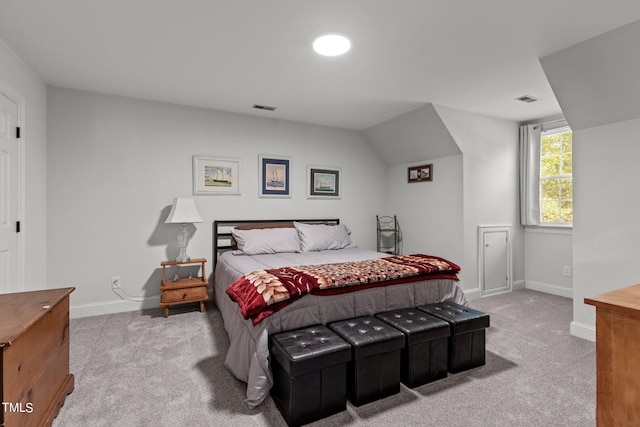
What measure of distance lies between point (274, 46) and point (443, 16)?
48.4 inches

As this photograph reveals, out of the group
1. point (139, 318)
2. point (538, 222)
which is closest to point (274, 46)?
point (139, 318)

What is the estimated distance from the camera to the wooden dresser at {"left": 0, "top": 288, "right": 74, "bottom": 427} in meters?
1.24

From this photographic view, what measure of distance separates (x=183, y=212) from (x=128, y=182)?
2.43 ft

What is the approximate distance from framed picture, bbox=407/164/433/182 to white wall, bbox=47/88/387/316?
1921 millimetres

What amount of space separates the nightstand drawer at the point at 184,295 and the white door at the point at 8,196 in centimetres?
120

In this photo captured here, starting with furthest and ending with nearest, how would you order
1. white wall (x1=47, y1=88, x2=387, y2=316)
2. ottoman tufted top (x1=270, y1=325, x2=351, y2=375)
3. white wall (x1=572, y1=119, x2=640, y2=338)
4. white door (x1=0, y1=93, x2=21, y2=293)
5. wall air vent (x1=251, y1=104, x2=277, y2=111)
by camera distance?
wall air vent (x1=251, y1=104, x2=277, y2=111) < white wall (x1=47, y1=88, x2=387, y2=316) < white wall (x1=572, y1=119, x2=640, y2=338) < white door (x1=0, y1=93, x2=21, y2=293) < ottoman tufted top (x1=270, y1=325, x2=351, y2=375)

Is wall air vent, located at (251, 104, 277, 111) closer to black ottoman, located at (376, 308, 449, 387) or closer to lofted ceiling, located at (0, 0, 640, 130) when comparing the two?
lofted ceiling, located at (0, 0, 640, 130)

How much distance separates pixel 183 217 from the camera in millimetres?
3611

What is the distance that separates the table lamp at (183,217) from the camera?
11.8 ft

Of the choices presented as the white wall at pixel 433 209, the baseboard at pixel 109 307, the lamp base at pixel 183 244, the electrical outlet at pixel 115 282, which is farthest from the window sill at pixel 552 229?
the electrical outlet at pixel 115 282

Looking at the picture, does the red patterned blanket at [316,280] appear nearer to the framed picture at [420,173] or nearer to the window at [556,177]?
the framed picture at [420,173]

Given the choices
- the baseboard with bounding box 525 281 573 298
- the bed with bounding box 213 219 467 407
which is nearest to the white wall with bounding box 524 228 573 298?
the baseboard with bounding box 525 281 573 298

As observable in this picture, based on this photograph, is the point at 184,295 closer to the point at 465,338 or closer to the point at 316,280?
the point at 316,280

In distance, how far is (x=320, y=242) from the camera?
4133 millimetres
